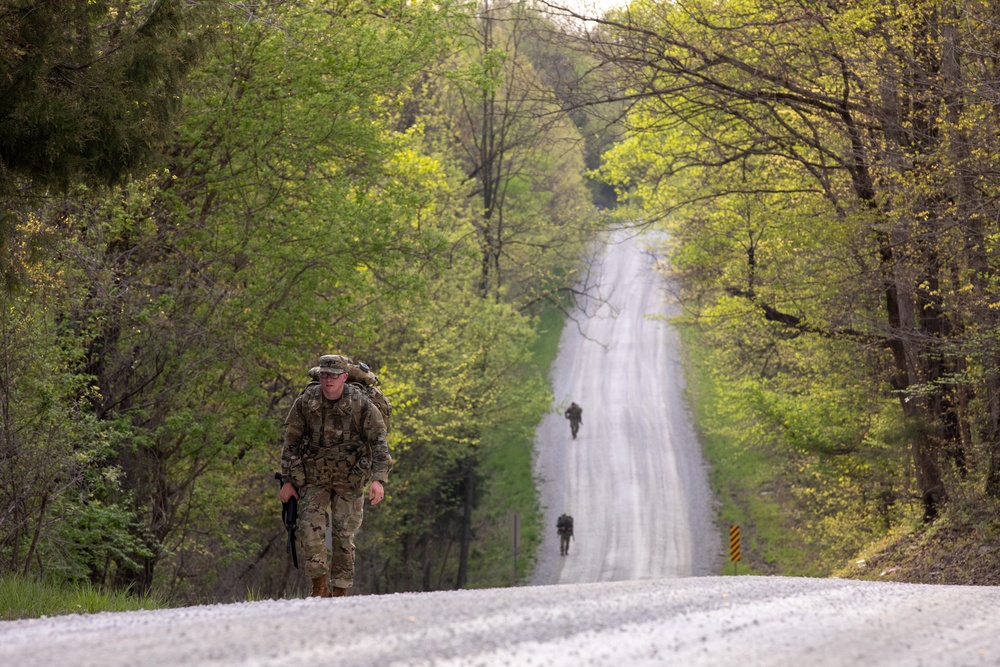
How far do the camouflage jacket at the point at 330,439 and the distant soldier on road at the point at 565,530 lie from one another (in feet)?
82.8

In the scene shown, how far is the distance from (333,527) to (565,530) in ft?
83.0

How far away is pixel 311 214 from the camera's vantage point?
18.0m

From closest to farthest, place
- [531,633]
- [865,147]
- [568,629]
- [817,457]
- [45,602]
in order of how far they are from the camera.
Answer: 1. [531,633]
2. [568,629]
3. [45,602]
4. [865,147]
5. [817,457]

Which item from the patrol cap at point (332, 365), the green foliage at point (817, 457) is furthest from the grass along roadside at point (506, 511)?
the patrol cap at point (332, 365)

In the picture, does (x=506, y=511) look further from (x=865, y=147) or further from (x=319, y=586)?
(x=319, y=586)

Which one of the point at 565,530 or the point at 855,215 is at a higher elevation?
the point at 855,215

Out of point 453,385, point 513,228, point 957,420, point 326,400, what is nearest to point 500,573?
point 453,385

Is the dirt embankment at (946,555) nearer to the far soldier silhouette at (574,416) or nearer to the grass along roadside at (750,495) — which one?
the grass along roadside at (750,495)

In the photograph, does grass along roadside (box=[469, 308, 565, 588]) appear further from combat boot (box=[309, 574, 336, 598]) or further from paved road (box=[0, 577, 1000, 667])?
paved road (box=[0, 577, 1000, 667])

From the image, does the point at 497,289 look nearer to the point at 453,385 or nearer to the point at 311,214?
the point at 453,385

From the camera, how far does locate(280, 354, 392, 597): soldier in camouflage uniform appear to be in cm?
899

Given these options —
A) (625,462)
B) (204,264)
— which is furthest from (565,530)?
(204,264)

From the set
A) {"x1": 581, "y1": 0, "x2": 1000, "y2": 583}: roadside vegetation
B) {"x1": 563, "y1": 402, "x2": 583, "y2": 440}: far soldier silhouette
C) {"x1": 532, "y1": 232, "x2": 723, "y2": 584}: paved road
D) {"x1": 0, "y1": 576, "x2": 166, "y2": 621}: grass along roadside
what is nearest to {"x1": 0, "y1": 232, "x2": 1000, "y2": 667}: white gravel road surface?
{"x1": 0, "y1": 576, "x2": 166, "y2": 621}: grass along roadside

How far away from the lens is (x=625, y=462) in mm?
42094
